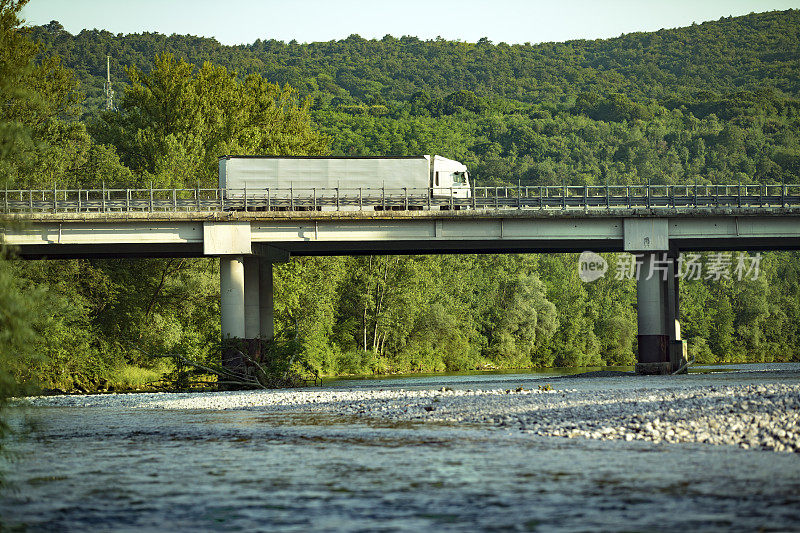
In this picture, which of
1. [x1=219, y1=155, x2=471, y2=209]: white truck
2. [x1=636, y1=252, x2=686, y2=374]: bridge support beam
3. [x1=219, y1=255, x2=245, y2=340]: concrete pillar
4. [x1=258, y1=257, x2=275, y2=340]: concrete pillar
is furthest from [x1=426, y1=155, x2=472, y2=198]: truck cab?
[x1=219, y1=255, x2=245, y2=340]: concrete pillar

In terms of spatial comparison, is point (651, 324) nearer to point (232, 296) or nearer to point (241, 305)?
point (241, 305)

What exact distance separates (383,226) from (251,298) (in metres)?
9.44

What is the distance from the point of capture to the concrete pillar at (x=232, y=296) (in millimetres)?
56312

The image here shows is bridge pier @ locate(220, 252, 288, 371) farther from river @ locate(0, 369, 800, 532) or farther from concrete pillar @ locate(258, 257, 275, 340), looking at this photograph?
river @ locate(0, 369, 800, 532)

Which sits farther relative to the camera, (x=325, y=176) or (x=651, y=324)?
(x=651, y=324)

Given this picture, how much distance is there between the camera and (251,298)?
199ft

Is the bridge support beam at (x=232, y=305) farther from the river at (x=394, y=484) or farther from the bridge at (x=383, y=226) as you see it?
the river at (x=394, y=484)

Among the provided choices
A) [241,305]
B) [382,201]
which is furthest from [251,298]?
[382,201]

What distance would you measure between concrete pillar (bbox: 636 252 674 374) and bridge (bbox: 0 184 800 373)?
6cm

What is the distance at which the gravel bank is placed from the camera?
25.4 metres

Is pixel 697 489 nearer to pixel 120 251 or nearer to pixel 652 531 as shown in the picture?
pixel 652 531

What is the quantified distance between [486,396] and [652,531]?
27367 mm

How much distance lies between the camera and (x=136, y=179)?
7944 centimetres

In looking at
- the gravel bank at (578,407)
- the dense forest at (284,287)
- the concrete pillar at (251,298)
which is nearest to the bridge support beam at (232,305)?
the dense forest at (284,287)
